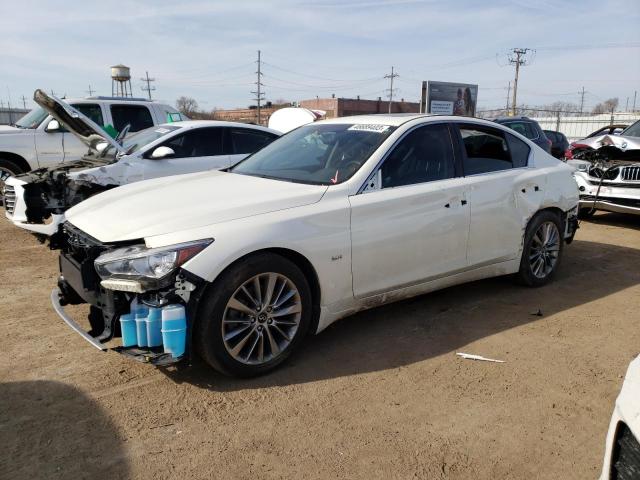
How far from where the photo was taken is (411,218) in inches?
155

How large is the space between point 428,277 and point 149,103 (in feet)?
25.2

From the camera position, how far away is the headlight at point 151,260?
9.79ft

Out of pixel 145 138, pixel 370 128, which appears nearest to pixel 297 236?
pixel 370 128

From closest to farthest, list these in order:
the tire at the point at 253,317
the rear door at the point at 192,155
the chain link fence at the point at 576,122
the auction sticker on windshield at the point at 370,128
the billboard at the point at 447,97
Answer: the tire at the point at 253,317, the auction sticker on windshield at the point at 370,128, the rear door at the point at 192,155, the billboard at the point at 447,97, the chain link fence at the point at 576,122

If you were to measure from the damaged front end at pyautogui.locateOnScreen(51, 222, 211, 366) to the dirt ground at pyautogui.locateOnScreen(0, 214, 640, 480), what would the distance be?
0.34m

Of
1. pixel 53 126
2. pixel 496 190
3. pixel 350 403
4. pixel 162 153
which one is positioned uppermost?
pixel 53 126

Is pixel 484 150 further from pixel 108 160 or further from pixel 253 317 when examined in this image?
pixel 108 160

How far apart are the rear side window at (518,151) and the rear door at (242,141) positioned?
3.44 meters

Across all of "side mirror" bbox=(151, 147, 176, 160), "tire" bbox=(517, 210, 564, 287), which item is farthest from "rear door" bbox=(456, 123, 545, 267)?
"side mirror" bbox=(151, 147, 176, 160)

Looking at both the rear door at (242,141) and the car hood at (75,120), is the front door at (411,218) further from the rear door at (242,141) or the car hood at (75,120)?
the car hood at (75,120)

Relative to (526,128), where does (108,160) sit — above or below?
below

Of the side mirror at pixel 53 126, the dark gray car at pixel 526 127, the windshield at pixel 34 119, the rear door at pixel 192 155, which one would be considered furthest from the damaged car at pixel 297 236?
the dark gray car at pixel 526 127

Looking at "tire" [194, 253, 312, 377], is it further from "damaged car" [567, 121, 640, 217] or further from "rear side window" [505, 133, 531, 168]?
"damaged car" [567, 121, 640, 217]

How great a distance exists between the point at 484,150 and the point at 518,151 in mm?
545
